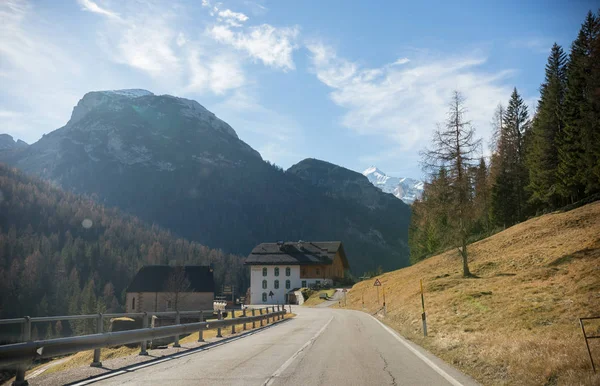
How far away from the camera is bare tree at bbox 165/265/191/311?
77875 mm

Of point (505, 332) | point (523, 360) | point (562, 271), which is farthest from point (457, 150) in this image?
point (523, 360)

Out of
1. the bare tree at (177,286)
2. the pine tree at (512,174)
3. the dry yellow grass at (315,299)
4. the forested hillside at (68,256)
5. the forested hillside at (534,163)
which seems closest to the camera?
the forested hillside at (534,163)

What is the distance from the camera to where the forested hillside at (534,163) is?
106 ft

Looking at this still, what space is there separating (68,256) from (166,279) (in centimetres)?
8269

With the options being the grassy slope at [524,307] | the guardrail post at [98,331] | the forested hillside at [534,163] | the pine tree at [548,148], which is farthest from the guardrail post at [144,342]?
the pine tree at [548,148]

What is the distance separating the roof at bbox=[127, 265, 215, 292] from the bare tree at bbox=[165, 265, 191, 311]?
0.67 feet

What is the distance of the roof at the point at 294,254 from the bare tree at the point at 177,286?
1296 centimetres

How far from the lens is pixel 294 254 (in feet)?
293

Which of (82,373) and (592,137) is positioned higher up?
(592,137)

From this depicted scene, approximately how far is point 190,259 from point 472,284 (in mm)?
149326

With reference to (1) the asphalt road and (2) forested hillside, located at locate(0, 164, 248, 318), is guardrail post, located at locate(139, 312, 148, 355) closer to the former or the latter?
(1) the asphalt road

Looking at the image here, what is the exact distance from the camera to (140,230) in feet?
642

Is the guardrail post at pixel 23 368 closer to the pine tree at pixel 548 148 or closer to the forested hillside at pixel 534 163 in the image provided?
the forested hillside at pixel 534 163

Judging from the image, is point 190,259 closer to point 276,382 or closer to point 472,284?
point 472,284
